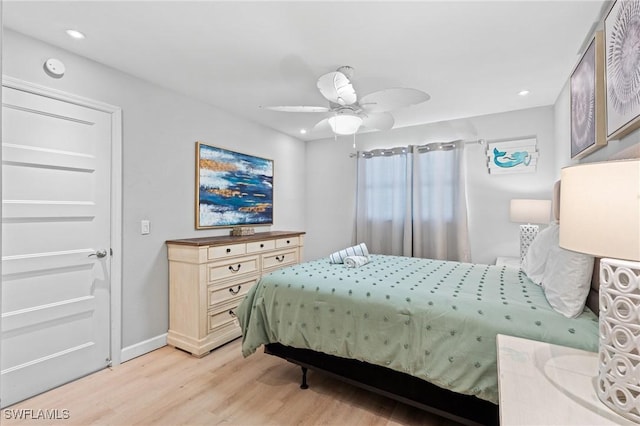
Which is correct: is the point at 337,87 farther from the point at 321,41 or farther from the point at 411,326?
the point at 411,326

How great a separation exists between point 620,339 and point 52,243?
3.10 meters

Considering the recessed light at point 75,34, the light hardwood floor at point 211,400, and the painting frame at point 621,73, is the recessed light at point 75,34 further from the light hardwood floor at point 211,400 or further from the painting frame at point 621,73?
the painting frame at point 621,73

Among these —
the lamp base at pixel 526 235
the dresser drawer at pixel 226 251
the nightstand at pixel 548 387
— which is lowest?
the nightstand at pixel 548 387

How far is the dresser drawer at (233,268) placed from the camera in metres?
2.80

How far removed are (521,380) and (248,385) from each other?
6.05ft

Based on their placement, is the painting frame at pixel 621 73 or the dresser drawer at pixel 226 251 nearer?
the painting frame at pixel 621 73

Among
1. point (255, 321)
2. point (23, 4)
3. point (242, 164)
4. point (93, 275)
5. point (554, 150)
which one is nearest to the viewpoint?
point (23, 4)

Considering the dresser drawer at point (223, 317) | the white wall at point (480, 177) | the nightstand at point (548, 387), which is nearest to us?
the nightstand at point (548, 387)

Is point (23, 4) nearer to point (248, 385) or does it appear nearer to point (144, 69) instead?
point (144, 69)

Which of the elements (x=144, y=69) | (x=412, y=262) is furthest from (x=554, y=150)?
(x=144, y=69)

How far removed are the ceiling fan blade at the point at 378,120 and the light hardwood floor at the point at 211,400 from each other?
2.18m

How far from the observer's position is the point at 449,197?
150 inches

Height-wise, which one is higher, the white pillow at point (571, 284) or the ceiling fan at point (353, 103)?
the ceiling fan at point (353, 103)

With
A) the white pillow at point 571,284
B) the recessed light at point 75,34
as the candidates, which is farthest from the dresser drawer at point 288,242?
the white pillow at point 571,284
